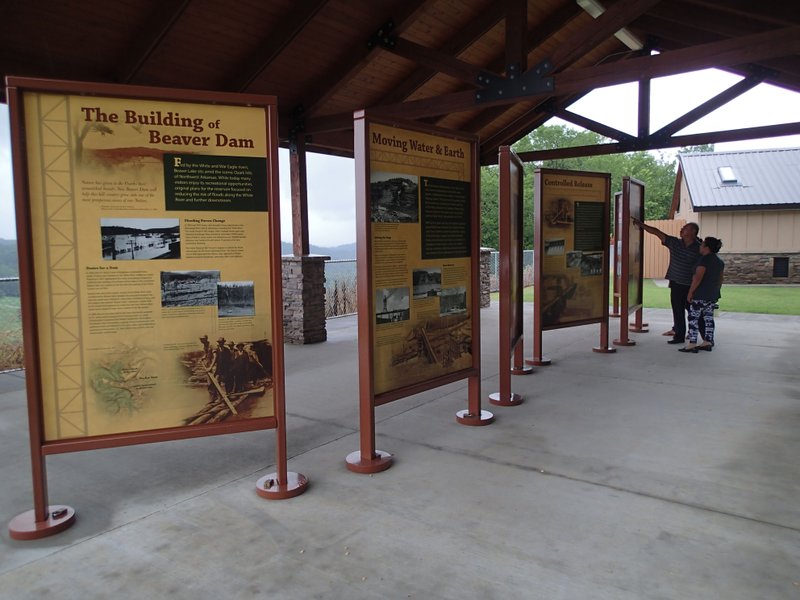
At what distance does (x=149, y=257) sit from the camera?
3.30 metres

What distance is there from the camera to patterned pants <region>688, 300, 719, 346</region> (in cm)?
838

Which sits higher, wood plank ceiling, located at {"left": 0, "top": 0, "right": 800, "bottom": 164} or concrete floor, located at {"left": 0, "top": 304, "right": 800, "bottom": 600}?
wood plank ceiling, located at {"left": 0, "top": 0, "right": 800, "bottom": 164}

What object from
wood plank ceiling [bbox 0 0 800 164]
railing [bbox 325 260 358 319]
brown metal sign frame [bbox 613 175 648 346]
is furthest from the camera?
railing [bbox 325 260 358 319]

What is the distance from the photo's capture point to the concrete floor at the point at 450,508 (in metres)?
2.72

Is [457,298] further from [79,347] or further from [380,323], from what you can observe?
[79,347]

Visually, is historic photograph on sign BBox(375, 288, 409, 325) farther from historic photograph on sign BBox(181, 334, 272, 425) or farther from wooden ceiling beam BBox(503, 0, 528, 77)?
wooden ceiling beam BBox(503, 0, 528, 77)

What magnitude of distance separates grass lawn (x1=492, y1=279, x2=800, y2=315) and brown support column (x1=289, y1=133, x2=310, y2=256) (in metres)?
8.36

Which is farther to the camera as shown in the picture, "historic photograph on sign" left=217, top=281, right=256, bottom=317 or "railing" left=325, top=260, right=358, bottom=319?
"railing" left=325, top=260, right=358, bottom=319

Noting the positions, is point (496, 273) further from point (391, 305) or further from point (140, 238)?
point (140, 238)

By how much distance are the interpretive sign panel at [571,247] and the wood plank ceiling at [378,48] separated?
136cm

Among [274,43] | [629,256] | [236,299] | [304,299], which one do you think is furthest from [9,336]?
[629,256]

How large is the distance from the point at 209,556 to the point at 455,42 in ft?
27.8

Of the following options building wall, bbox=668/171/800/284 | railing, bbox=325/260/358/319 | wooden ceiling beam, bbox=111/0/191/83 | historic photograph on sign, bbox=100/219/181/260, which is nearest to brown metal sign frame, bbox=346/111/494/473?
historic photograph on sign, bbox=100/219/181/260

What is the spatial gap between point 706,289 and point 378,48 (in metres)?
5.79
